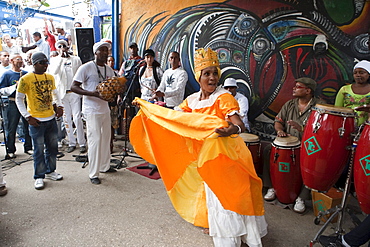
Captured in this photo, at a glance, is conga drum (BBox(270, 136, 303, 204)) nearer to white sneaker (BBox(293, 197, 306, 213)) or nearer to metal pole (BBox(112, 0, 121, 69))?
white sneaker (BBox(293, 197, 306, 213))

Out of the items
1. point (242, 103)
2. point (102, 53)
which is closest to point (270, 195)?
point (242, 103)

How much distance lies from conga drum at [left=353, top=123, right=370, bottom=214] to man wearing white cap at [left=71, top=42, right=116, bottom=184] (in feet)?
11.9

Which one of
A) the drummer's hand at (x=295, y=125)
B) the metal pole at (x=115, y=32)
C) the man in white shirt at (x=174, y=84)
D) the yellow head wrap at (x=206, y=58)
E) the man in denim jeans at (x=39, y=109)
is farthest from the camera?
the metal pole at (x=115, y=32)

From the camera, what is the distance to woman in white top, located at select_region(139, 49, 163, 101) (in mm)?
6121

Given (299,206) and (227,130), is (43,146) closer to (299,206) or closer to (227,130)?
(227,130)

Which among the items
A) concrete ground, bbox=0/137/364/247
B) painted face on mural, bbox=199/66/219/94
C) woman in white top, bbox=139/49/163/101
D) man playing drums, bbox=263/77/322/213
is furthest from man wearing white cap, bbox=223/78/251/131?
painted face on mural, bbox=199/66/219/94

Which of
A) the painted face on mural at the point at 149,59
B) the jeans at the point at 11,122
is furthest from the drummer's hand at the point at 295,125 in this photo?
the jeans at the point at 11,122

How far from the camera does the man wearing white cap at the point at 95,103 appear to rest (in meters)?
4.36

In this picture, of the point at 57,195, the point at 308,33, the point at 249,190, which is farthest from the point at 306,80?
the point at 57,195

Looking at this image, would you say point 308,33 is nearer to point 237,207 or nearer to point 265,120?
point 265,120

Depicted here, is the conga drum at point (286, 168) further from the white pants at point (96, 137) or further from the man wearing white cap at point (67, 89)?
the man wearing white cap at point (67, 89)

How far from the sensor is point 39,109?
432 cm

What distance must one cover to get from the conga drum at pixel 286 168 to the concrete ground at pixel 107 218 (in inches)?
10.2

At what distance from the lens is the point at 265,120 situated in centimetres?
552
